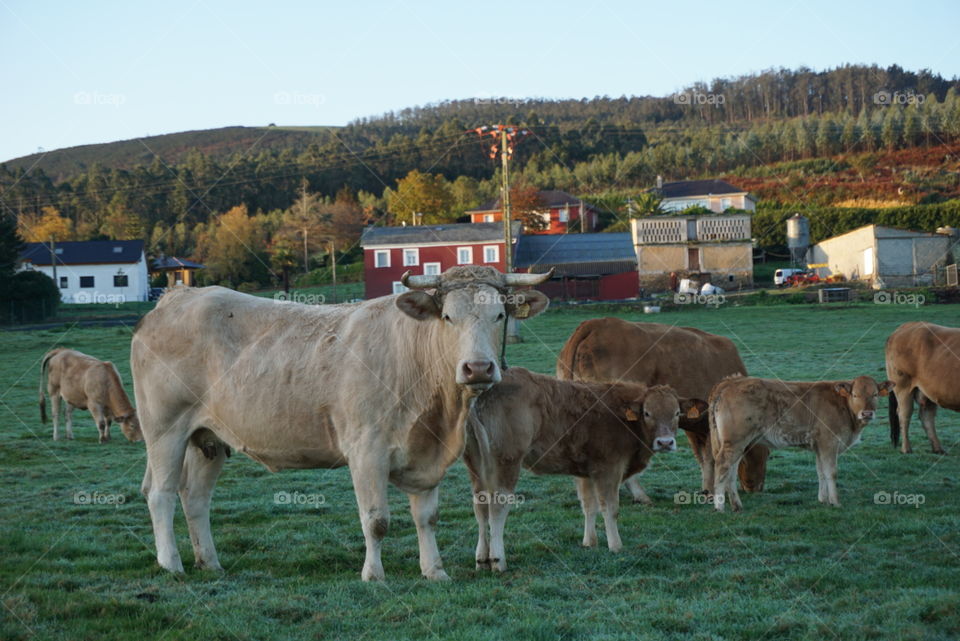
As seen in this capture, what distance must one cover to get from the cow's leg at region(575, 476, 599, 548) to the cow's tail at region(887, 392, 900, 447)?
296 inches

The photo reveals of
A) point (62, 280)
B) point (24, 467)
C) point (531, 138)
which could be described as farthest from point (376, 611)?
point (531, 138)

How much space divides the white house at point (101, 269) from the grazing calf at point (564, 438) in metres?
71.4

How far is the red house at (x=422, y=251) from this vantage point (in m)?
65.2

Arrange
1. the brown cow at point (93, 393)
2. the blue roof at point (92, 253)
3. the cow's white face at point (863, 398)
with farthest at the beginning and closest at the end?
the blue roof at point (92, 253), the brown cow at point (93, 393), the cow's white face at point (863, 398)

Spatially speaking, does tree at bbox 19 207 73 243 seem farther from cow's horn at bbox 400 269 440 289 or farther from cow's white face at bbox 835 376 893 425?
cow's horn at bbox 400 269 440 289

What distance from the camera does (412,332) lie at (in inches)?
304

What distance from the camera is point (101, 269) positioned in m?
77.0

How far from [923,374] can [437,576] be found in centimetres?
1023

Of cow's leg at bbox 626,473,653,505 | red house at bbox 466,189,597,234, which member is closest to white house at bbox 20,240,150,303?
red house at bbox 466,189,597,234

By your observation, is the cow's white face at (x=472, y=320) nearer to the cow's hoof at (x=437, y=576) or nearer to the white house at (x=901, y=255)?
the cow's hoof at (x=437, y=576)

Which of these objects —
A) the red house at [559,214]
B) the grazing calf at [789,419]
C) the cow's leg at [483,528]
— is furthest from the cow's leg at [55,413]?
the red house at [559,214]

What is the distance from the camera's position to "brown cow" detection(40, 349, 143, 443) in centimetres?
1689

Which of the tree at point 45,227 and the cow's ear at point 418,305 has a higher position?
the tree at point 45,227

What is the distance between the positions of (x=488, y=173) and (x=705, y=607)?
167951 millimetres
